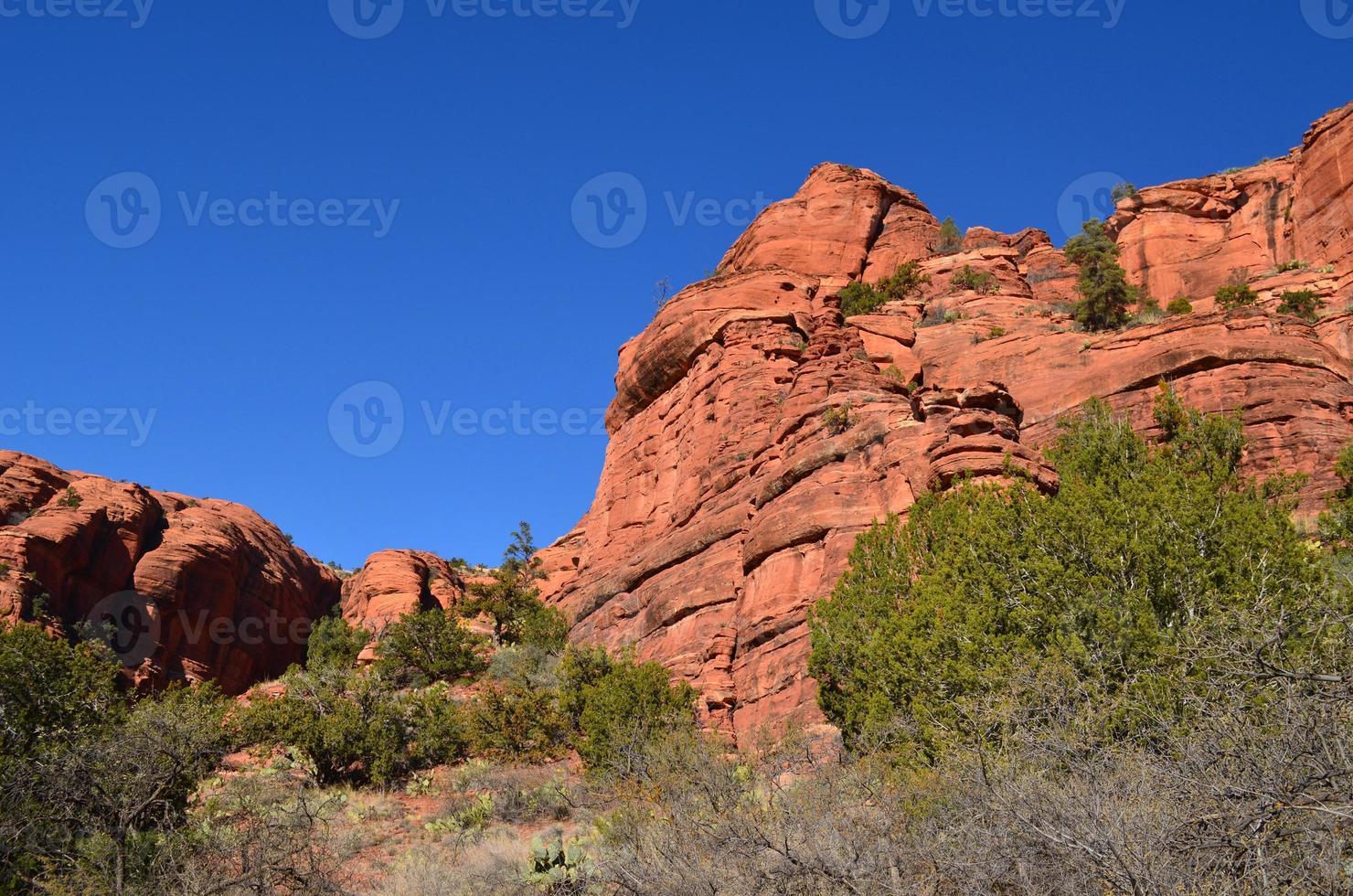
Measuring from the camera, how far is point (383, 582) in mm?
59531

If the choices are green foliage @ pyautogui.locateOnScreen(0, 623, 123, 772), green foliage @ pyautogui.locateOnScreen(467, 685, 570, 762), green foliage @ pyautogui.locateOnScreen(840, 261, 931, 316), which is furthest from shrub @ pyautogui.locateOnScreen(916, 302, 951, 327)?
green foliage @ pyautogui.locateOnScreen(0, 623, 123, 772)

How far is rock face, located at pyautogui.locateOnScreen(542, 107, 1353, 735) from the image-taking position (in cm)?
2758

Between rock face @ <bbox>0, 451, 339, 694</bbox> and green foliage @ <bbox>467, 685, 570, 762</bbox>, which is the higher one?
rock face @ <bbox>0, 451, 339, 694</bbox>

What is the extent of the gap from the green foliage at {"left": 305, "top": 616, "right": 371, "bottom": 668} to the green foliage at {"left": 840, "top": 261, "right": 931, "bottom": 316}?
28860mm

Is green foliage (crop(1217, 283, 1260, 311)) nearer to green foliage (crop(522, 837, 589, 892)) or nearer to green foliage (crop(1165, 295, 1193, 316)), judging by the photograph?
green foliage (crop(1165, 295, 1193, 316))

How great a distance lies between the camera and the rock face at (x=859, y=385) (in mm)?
27578

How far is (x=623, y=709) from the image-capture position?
83.7ft

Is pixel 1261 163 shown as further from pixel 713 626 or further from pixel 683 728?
pixel 683 728

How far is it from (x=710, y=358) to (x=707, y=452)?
5.69 metres

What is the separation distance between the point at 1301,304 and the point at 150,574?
51.9 m

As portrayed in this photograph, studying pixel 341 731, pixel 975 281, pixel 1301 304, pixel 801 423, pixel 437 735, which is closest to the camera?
pixel 341 731

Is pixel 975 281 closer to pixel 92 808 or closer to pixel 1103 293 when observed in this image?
pixel 1103 293

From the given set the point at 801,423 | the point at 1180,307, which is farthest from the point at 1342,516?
the point at 1180,307

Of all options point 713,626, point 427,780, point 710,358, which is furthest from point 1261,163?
point 427,780
